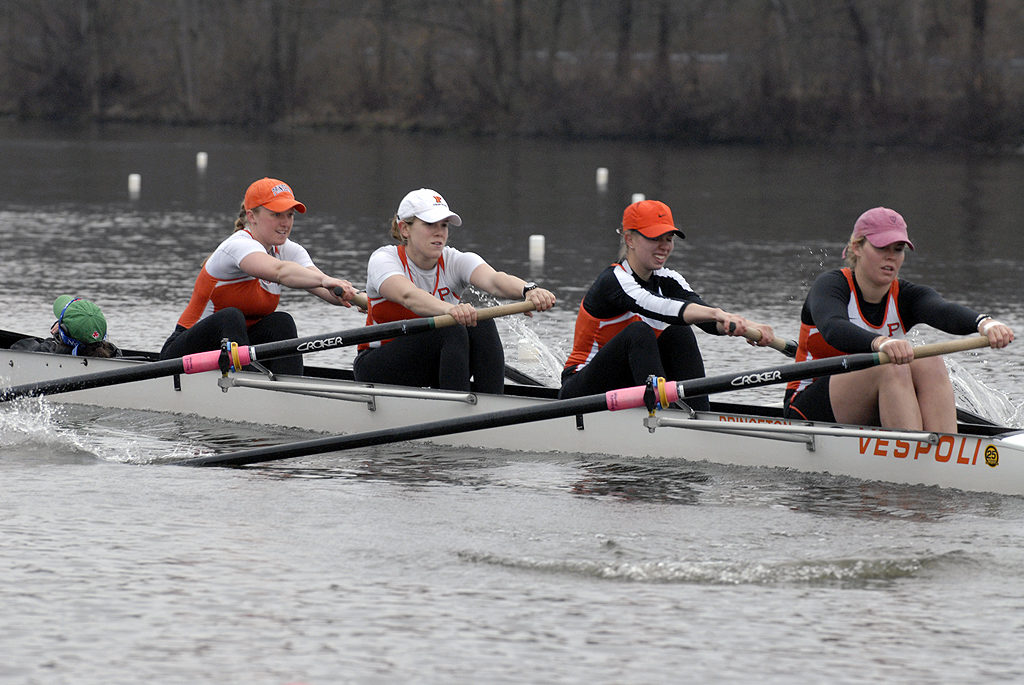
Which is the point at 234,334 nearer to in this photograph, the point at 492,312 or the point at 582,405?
the point at 492,312

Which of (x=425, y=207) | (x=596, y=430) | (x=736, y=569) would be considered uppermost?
(x=425, y=207)

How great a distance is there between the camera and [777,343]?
7348 mm

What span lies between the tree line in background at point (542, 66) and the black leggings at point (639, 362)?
94.8 feet

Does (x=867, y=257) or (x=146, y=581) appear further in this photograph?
(x=867, y=257)

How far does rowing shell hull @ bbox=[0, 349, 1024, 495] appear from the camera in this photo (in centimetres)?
656

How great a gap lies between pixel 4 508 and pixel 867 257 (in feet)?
12.0

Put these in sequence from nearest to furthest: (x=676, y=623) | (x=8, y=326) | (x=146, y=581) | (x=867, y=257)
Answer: (x=676, y=623)
(x=146, y=581)
(x=867, y=257)
(x=8, y=326)

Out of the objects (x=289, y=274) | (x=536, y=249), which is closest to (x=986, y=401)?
(x=289, y=274)

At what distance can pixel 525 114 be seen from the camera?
40.6m

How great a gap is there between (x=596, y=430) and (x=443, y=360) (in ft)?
2.79

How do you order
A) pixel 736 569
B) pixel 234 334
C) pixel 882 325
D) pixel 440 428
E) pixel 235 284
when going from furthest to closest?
pixel 235 284
pixel 234 334
pixel 440 428
pixel 882 325
pixel 736 569

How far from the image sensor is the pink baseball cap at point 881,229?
6473mm

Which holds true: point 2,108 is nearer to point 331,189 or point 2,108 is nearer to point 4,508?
point 331,189

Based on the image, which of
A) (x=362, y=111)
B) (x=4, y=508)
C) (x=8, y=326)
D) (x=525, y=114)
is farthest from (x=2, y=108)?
(x=4, y=508)
